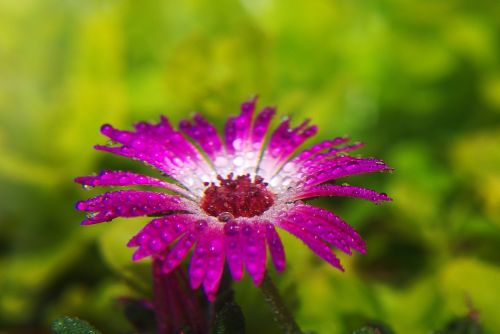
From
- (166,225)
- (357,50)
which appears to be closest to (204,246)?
(166,225)

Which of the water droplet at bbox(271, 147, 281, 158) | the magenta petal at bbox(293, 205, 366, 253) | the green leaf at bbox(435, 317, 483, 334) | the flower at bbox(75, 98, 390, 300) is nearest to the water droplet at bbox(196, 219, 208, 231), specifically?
the flower at bbox(75, 98, 390, 300)

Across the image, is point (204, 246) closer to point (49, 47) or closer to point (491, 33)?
point (49, 47)

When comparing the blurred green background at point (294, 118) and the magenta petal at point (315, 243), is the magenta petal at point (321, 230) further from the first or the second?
the blurred green background at point (294, 118)

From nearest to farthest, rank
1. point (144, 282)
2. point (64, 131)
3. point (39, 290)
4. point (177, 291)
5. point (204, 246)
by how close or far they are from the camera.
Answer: point (204, 246), point (177, 291), point (144, 282), point (39, 290), point (64, 131)

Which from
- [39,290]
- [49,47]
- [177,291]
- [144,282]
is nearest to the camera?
[177,291]

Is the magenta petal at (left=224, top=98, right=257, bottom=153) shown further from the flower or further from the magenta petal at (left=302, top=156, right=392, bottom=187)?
the magenta petal at (left=302, top=156, right=392, bottom=187)
